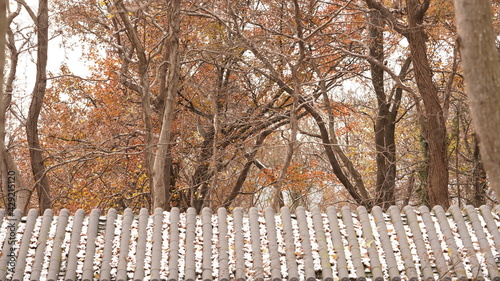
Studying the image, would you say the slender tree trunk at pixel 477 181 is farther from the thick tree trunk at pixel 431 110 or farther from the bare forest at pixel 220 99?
the thick tree trunk at pixel 431 110

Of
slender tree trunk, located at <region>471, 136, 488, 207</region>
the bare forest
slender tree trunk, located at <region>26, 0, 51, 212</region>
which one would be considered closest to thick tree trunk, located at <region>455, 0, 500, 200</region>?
the bare forest

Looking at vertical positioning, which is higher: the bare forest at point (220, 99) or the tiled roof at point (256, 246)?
the bare forest at point (220, 99)

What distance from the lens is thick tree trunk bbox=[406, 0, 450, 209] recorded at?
1384 cm

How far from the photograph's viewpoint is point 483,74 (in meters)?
4.50

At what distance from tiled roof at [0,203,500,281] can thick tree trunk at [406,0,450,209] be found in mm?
4352

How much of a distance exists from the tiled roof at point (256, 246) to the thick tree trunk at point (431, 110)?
4.35m

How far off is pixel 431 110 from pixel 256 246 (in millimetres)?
6790

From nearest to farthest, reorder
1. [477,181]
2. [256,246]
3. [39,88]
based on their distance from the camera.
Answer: [256,246] → [39,88] → [477,181]

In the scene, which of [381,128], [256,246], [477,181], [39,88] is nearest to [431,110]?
[381,128]

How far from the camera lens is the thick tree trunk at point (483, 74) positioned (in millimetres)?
4465

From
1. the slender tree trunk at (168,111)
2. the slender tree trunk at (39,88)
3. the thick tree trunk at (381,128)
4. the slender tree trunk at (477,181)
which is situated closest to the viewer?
the slender tree trunk at (168,111)

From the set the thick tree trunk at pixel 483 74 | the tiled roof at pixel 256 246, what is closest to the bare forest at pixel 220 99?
the tiled roof at pixel 256 246

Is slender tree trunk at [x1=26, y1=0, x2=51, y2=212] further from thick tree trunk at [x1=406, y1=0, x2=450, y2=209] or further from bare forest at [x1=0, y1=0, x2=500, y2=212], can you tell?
thick tree trunk at [x1=406, y1=0, x2=450, y2=209]

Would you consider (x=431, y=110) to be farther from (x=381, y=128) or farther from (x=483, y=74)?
(x=483, y=74)
